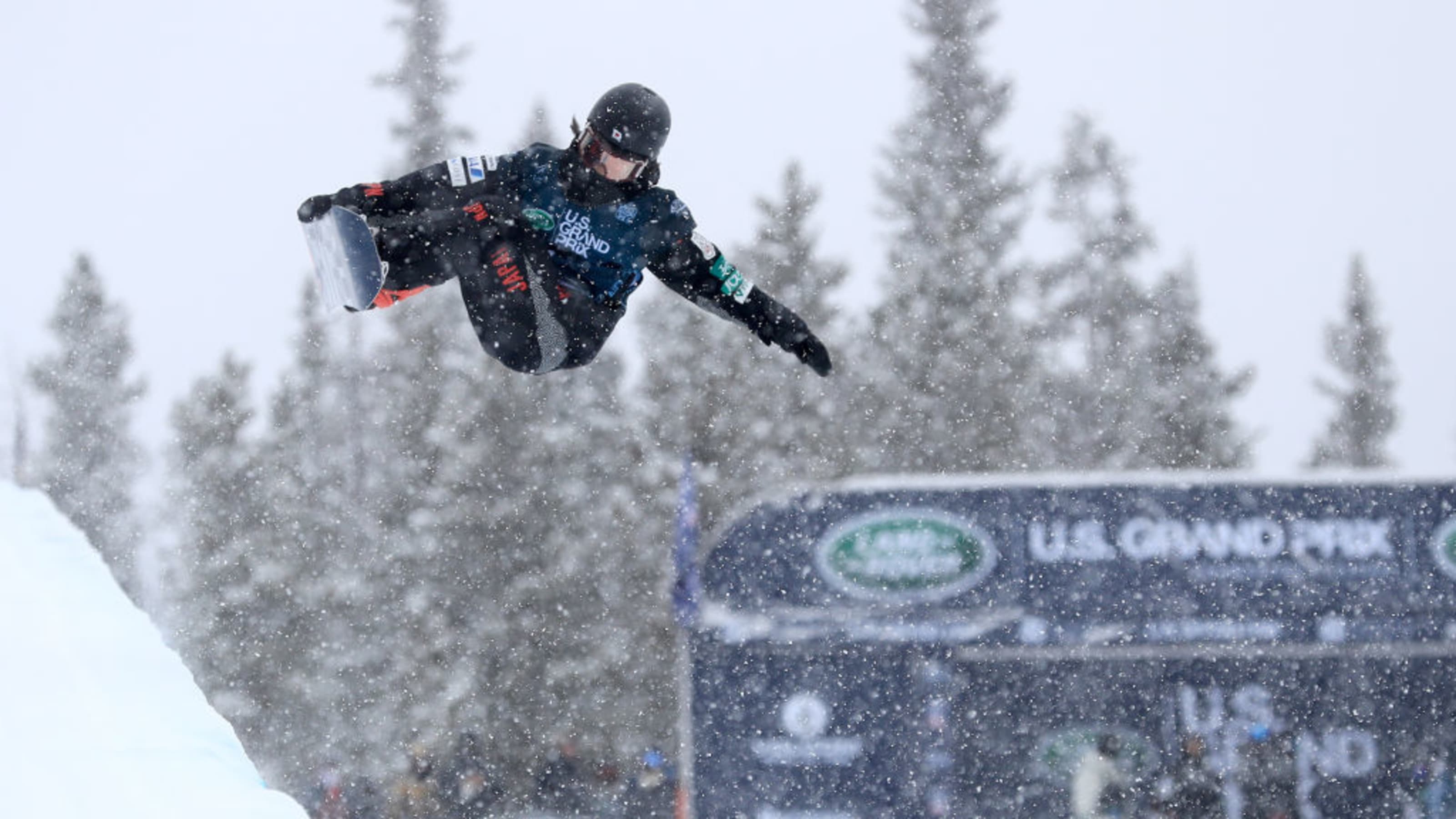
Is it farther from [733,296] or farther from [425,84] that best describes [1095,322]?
[733,296]

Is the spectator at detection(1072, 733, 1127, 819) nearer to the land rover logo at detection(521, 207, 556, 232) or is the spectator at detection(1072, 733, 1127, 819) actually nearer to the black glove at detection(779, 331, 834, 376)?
the black glove at detection(779, 331, 834, 376)

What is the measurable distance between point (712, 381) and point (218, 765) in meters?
18.9

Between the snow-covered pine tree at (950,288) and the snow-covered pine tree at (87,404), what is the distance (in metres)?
15.8

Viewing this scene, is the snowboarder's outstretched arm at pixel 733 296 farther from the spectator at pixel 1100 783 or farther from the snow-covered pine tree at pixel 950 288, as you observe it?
the snow-covered pine tree at pixel 950 288

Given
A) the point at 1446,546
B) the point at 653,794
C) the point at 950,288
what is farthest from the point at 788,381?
the point at 1446,546

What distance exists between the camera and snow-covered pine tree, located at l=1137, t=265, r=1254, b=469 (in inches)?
982

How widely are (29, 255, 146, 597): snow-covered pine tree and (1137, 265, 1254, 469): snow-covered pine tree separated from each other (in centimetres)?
2047

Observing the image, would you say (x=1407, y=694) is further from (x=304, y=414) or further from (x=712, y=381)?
(x=304, y=414)

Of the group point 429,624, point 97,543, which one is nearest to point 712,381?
point 429,624

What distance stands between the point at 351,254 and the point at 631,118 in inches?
46.2

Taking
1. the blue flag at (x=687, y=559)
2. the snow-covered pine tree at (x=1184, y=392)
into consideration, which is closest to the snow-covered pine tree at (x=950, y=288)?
the snow-covered pine tree at (x=1184, y=392)

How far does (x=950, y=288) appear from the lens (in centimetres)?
2312

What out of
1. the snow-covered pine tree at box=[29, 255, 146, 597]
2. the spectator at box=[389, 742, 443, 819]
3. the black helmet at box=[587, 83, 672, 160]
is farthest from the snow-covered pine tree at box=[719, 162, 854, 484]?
the black helmet at box=[587, 83, 672, 160]

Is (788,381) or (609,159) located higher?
(788,381)
